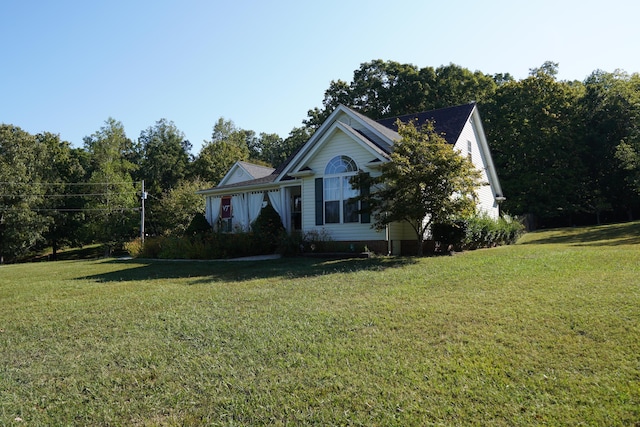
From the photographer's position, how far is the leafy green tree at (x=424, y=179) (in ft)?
41.9

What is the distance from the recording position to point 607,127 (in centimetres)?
3566

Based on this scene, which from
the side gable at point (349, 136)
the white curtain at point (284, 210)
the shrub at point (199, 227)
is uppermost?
the side gable at point (349, 136)

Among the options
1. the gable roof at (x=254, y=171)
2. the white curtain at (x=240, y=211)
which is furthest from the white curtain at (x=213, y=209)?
the gable roof at (x=254, y=171)

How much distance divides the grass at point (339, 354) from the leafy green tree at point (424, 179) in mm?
4293

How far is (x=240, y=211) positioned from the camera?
22078mm

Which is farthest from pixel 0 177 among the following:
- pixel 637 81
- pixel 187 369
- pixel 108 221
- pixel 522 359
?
pixel 637 81

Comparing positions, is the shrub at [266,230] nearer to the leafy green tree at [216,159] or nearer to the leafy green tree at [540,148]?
the leafy green tree at [540,148]

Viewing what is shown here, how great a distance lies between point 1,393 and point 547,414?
521 cm

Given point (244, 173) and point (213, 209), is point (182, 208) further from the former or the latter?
point (213, 209)

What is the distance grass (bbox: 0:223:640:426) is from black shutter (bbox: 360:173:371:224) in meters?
5.63

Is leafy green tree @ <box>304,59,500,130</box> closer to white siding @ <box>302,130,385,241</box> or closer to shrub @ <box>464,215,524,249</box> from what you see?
shrub @ <box>464,215,524,249</box>

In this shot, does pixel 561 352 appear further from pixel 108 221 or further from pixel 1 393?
pixel 108 221

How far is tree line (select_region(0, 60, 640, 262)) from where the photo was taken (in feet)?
113

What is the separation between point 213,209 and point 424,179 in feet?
45.1
